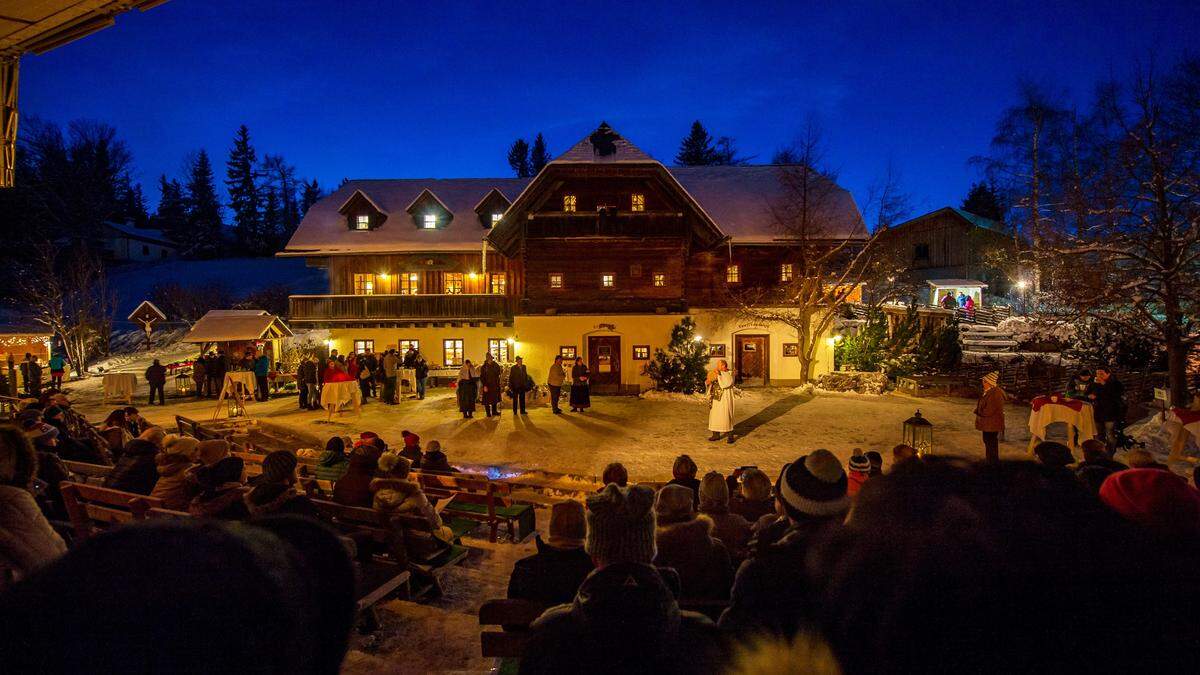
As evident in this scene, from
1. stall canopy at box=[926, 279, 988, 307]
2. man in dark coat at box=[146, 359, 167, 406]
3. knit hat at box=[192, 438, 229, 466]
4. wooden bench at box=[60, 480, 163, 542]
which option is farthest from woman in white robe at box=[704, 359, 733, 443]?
stall canopy at box=[926, 279, 988, 307]

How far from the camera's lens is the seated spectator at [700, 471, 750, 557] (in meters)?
4.42

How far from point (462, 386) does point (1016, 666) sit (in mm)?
16000

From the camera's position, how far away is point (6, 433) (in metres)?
3.26

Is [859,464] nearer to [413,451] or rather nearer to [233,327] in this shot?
[413,451]

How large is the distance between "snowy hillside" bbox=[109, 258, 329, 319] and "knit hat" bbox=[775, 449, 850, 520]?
5303 cm

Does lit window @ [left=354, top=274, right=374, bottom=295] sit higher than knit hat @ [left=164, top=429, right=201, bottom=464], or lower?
higher

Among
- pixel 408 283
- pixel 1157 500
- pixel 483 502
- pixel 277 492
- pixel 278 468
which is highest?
pixel 408 283

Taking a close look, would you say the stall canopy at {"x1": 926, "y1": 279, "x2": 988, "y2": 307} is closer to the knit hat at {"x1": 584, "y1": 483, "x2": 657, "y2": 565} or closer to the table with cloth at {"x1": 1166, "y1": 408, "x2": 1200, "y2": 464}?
the table with cloth at {"x1": 1166, "y1": 408, "x2": 1200, "y2": 464}

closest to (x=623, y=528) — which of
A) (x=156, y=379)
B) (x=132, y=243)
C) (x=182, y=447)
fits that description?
(x=182, y=447)

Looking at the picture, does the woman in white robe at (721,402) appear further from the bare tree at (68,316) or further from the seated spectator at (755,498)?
the bare tree at (68,316)

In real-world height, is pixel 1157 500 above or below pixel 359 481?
above

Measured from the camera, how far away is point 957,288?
36938 mm

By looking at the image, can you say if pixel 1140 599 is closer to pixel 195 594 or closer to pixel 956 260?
pixel 195 594

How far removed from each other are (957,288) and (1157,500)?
137 feet
